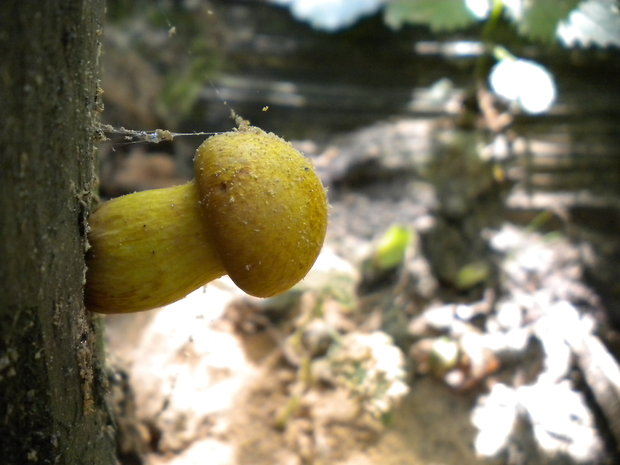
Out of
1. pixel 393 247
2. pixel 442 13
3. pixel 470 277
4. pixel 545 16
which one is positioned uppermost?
pixel 545 16

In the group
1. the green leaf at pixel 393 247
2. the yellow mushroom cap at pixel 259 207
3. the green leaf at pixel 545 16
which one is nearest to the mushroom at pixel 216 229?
the yellow mushroom cap at pixel 259 207

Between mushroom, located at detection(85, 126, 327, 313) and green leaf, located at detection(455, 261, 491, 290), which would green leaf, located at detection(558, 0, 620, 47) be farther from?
mushroom, located at detection(85, 126, 327, 313)

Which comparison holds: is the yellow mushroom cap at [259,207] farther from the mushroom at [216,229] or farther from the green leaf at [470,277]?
the green leaf at [470,277]

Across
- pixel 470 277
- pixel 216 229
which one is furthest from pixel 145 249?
pixel 470 277

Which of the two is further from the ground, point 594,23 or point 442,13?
point 594,23

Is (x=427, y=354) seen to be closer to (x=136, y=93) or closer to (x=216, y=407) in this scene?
(x=216, y=407)

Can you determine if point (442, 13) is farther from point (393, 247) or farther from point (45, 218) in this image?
point (45, 218)
